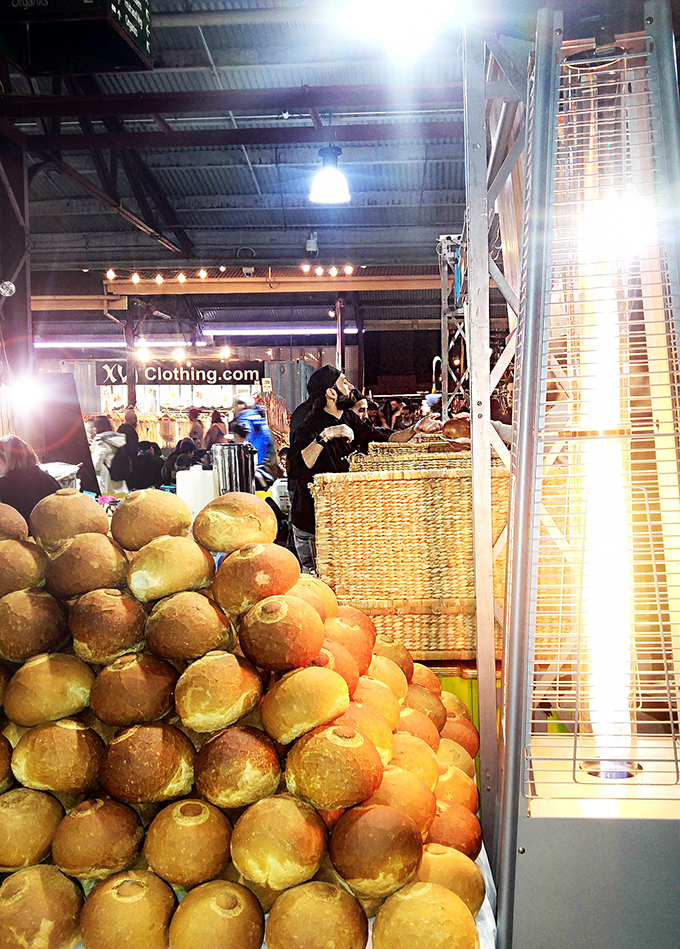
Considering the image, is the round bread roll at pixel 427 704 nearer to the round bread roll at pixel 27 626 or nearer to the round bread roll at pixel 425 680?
the round bread roll at pixel 425 680

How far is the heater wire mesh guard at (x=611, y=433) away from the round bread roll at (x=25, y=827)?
78cm

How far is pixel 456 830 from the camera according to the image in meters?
1.27

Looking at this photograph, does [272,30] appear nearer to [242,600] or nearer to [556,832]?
[242,600]

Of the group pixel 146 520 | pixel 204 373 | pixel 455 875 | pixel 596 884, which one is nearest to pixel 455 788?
pixel 455 875

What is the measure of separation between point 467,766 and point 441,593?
0.54 meters

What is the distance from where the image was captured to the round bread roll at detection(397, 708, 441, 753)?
1.42 metres

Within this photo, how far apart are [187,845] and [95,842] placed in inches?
5.7

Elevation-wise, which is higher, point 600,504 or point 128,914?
point 600,504

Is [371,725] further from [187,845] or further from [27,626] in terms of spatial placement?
[27,626]

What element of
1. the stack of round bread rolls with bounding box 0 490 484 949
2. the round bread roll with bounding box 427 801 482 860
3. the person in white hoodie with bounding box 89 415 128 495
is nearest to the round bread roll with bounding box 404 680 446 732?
the stack of round bread rolls with bounding box 0 490 484 949

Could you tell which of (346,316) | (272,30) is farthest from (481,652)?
(346,316)

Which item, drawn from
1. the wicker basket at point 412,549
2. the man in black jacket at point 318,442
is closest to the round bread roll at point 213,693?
the wicker basket at point 412,549

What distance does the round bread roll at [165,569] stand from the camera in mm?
1307

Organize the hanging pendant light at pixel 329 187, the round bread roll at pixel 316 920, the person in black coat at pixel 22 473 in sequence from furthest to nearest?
the hanging pendant light at pixel 329 187
the person in black coat at pixel 22 473
the round bread roll at pixel 316 920
